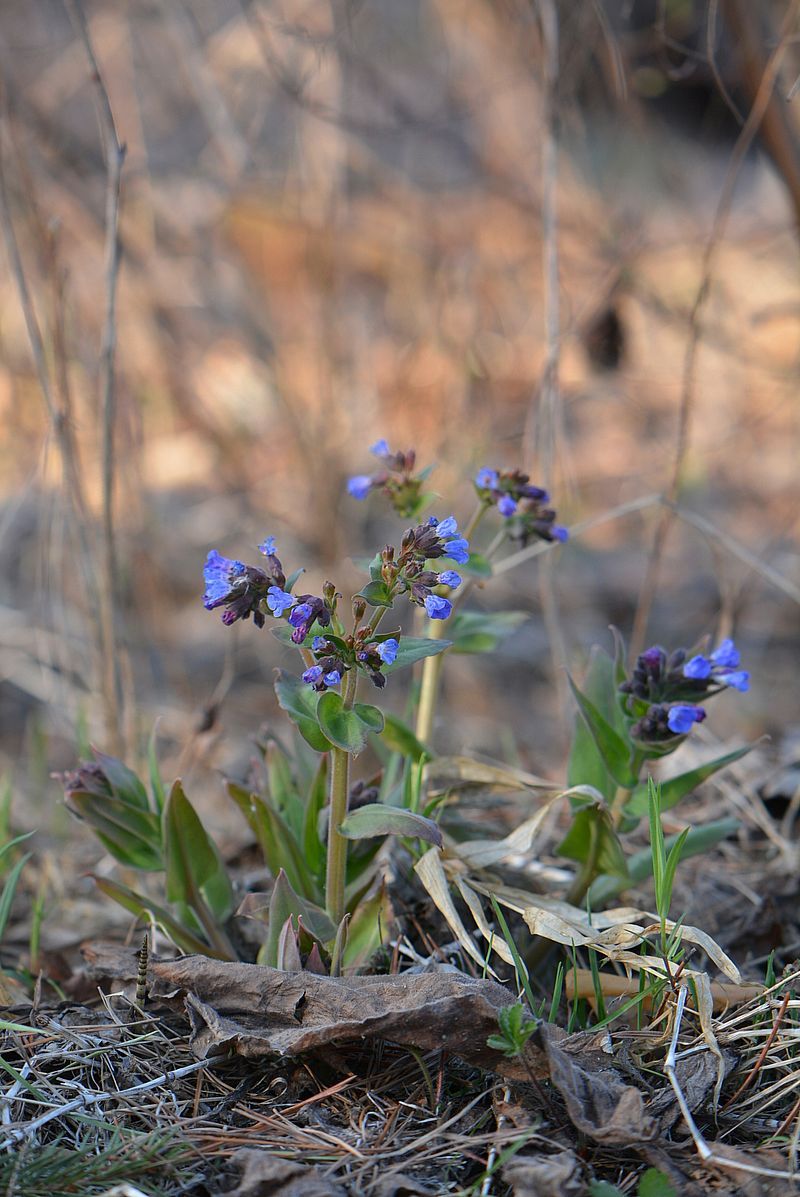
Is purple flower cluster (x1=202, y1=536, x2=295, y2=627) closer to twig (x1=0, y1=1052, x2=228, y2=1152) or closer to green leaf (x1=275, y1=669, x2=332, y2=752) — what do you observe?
green leaf (x1=275, y1=669, x2=332, y2=752)

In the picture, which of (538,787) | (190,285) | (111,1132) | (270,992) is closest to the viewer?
(111,1132)

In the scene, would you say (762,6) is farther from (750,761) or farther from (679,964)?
(679,964)

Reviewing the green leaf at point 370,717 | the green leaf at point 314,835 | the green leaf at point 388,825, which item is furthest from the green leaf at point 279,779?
the green leaf at point 370,717

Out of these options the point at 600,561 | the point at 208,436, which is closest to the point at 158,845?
the point at 208,436

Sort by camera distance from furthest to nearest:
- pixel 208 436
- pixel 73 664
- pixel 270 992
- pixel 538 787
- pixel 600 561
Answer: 1. pixel 600 561
2. pixel 208 436
3. pixel 73 664
4. pixel 538 787
5. pixel 270 992

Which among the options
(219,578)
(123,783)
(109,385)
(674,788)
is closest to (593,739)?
(674,788)

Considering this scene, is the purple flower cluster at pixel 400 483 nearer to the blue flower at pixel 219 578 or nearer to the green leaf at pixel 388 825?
the blue flower at pixel 219 578
